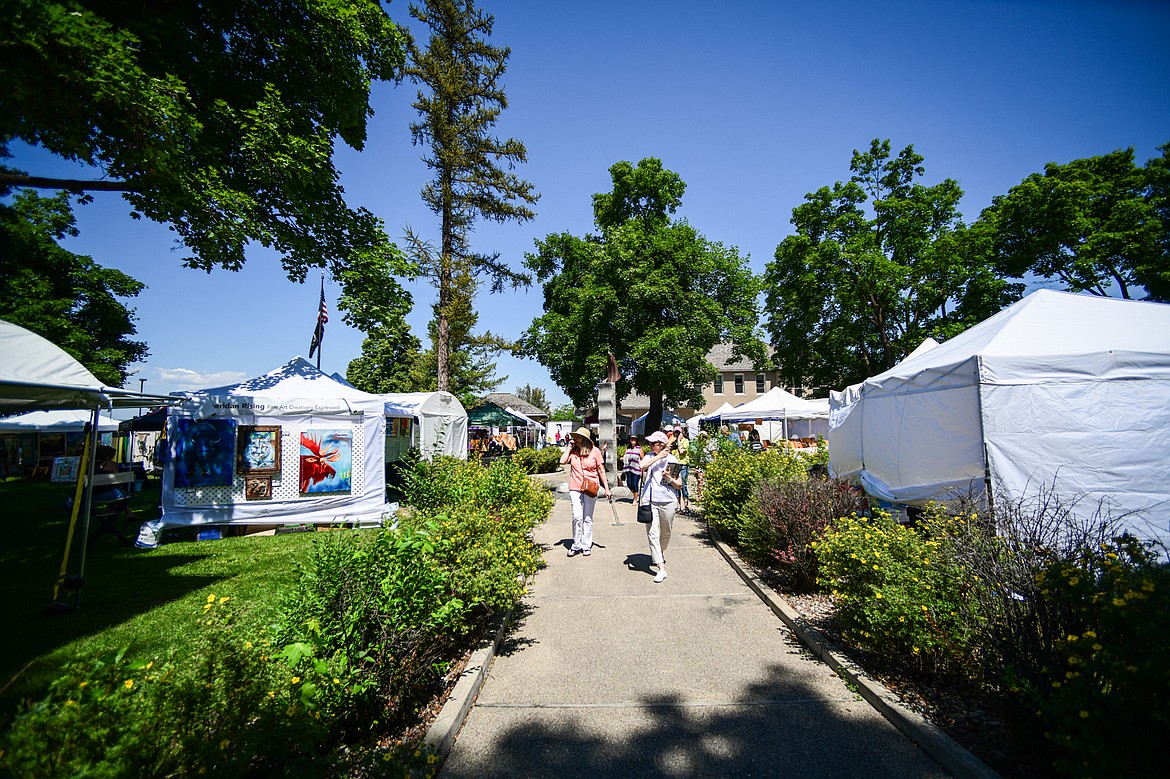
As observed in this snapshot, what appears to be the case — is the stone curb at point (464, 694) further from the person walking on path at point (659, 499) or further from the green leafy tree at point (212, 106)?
the green leafy tree at point (212, 106)

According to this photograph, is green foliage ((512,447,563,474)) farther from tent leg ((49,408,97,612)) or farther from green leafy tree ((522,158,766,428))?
tent leg ((49,408,97,612))

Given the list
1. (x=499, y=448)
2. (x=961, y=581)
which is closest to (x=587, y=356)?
(x=499, y=448)

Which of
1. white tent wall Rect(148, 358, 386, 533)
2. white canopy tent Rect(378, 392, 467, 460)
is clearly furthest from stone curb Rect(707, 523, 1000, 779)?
white canopy tent Rect(378, 392, 467, 460)

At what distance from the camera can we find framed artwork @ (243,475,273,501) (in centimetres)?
1032

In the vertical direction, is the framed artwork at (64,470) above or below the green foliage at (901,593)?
above

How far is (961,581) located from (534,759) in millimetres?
3468

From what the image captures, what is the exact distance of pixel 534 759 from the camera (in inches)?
125

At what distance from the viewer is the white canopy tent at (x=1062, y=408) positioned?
5.91 meters

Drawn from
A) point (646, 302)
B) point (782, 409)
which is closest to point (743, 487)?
point (782, 409)

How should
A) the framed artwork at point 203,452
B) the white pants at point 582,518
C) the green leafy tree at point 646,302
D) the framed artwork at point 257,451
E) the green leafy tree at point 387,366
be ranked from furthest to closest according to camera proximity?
the green leafy tree at point 387,366 → the green leafy tree at point 646,302 → the framed artwork at point 257,451 → the framed artwork at point 203,452 → the white pants at point 582,518

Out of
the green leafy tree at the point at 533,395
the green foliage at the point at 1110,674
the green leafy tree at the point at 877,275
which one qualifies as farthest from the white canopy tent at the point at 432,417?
the green leafy tree at the point at 533,395

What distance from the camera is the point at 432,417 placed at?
1650 cm

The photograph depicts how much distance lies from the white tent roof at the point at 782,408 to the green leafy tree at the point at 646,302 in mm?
4130

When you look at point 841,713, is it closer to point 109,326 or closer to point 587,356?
point 587,356
